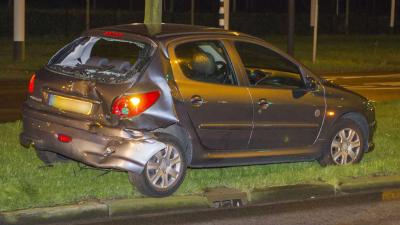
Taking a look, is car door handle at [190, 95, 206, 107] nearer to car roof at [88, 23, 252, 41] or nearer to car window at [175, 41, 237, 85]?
car window at [175, 41, 237, 85]

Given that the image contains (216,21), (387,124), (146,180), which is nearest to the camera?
(146,180)

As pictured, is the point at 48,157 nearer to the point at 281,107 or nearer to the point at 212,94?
the point at 212,94

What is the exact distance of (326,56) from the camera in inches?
1174

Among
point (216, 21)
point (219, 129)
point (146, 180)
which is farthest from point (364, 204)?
point (216, 21)

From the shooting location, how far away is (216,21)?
1766 inches

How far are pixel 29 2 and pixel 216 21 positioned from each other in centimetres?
1408

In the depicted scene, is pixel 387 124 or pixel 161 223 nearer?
pixel 161 223

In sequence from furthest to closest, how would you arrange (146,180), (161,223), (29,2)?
1. (29,2)
2. (146,180)
3. (161,223)

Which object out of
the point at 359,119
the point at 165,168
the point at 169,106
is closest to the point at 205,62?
the point at 169,106

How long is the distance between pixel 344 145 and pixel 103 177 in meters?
2.78

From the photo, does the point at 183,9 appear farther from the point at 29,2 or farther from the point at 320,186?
the point at 320,186

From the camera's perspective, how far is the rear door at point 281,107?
8266mm

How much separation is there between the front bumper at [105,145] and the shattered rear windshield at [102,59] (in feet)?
1.52

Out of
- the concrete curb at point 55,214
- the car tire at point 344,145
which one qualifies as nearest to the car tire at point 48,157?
the concrete curb at point 55,214
